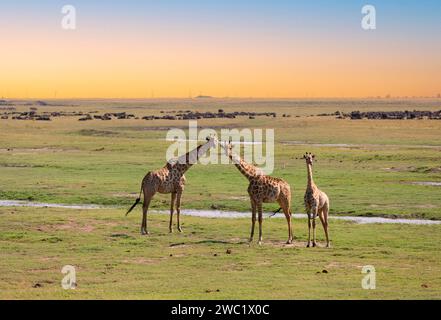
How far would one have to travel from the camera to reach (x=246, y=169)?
1894 centimetres

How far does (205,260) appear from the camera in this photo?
16.6m

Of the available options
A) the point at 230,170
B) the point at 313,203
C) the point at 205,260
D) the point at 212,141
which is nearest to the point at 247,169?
the point at 212,141

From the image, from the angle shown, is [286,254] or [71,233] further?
[71,233]

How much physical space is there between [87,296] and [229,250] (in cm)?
476

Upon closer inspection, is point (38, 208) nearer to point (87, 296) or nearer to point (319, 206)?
point (319, 206)

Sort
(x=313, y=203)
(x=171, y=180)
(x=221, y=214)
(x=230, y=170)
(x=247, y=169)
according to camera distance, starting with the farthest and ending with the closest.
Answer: (x=230, y=170), (x=221, y=214), (x=171, y=180), (x=247, y=169), (x=313, y=203)

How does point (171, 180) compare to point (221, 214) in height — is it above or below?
above

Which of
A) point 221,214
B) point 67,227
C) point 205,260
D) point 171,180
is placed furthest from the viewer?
point 221,214

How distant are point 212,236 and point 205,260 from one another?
3366mm

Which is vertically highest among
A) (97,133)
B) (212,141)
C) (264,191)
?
(212,141)

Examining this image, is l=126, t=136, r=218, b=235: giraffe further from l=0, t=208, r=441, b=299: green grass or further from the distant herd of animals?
l=0, t=208, r=441, b=299: green grass

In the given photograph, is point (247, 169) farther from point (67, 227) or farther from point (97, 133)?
point (97, 133)
